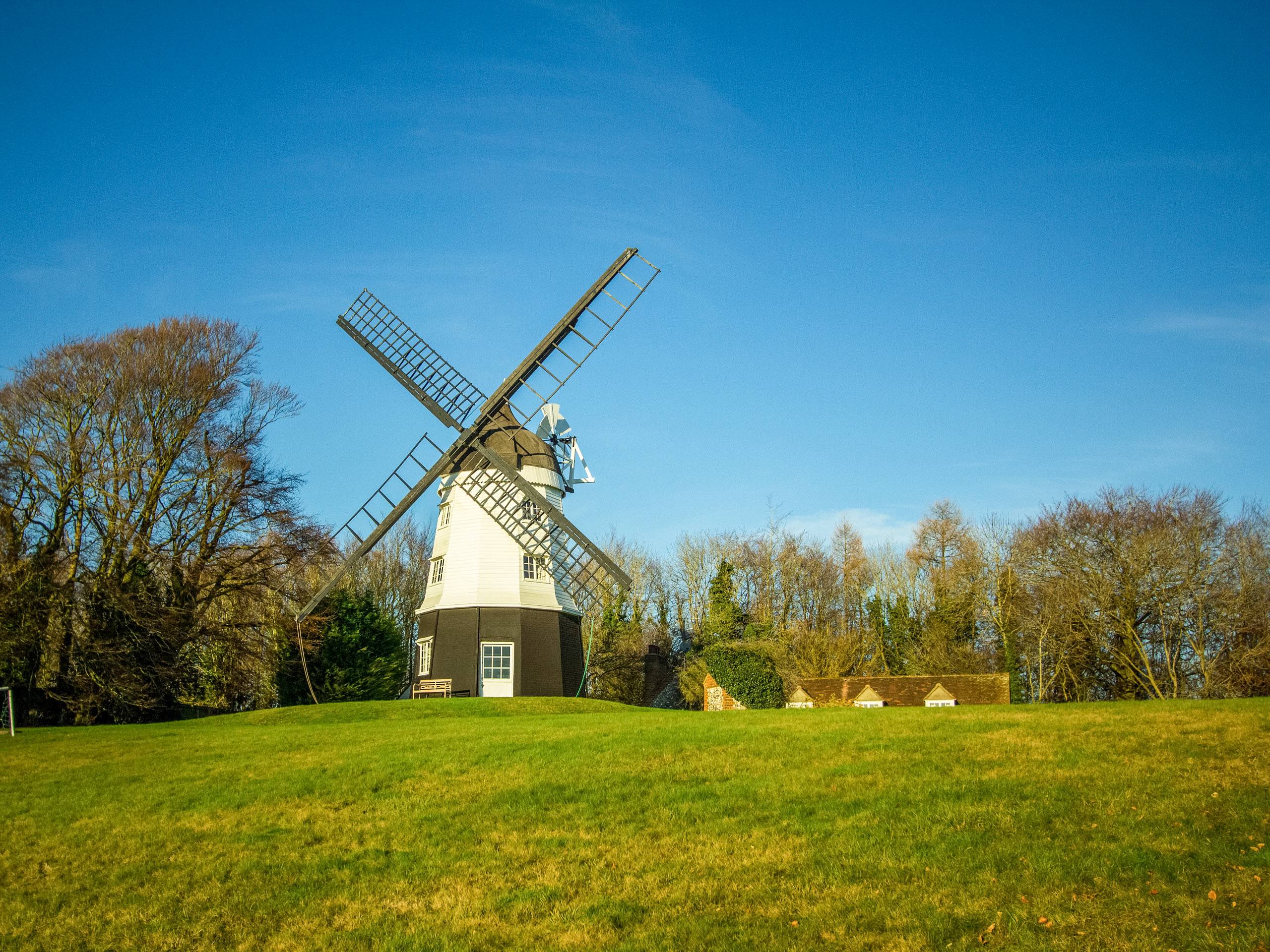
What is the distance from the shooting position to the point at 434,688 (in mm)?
26484

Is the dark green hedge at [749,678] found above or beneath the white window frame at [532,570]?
beneath

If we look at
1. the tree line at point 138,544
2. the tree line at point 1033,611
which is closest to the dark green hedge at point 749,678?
the tree line at point 1033,611

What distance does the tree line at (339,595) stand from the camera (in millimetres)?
24922

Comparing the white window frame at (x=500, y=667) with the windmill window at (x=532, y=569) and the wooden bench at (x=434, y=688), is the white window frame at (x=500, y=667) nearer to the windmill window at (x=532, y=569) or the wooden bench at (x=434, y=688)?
the wooden bench at (x=434, y=688)

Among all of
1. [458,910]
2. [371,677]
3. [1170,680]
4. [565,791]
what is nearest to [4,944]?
[458,910]

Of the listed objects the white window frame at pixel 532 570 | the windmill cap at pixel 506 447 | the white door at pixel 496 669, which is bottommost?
the white door at pixel 496 669

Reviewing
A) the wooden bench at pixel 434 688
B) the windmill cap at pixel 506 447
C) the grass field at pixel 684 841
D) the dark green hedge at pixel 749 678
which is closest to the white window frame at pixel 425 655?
the wooden bench at pixel 434 688

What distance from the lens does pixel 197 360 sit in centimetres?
2714

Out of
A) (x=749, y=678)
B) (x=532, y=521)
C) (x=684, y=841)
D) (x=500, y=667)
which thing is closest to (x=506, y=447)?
(x=532, y=521)

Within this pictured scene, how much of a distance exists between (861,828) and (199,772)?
9.75 m

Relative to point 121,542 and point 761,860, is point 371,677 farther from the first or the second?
point 761,860

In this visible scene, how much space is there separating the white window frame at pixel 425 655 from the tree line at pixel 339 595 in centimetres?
351

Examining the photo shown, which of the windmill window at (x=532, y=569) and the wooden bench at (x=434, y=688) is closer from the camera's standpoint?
the wooden bench at (x=434, y=688)

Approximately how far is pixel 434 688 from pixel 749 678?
11.8 metres
